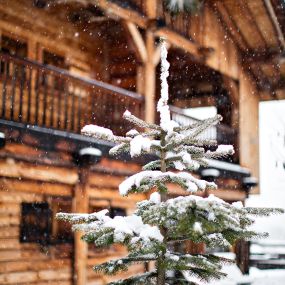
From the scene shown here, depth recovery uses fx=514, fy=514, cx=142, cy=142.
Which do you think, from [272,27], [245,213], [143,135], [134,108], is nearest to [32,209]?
[134,108]

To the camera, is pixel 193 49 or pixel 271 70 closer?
pixel 193 49

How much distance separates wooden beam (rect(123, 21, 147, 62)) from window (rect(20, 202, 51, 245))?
3.77 meters

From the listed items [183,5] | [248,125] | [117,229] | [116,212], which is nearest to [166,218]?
[117,229]

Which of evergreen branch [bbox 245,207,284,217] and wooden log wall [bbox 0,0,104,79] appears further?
wooden log wall [bbox 0,0,104,79]

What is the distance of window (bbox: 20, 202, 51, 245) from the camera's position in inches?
363

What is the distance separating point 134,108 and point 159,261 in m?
7.65

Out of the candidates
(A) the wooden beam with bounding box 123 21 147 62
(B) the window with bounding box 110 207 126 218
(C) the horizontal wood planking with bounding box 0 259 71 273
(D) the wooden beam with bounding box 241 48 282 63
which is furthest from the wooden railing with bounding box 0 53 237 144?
(D) the wooden beam with bounding box 241 48 282 63

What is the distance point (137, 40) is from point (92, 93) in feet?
5.61

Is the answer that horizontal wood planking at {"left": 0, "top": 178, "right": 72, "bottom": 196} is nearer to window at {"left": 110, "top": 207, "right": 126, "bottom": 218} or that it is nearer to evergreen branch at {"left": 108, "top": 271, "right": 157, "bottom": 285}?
window at {"left": 110, "top": 207, "right": 126, "bottom": 218}

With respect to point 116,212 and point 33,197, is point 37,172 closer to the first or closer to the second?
point 33,197

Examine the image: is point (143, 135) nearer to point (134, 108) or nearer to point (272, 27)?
point (134, 108)

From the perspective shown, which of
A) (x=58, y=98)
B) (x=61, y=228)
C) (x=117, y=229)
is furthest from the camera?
(x=61, y=228)

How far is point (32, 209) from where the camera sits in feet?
30.6

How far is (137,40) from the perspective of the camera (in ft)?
35.6
